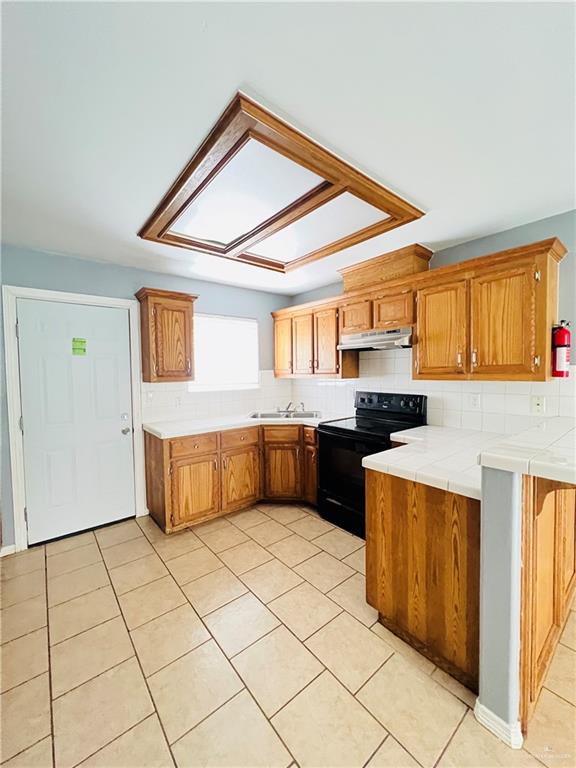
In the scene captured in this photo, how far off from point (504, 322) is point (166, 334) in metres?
2.77

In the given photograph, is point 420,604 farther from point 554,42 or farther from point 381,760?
point 554,42

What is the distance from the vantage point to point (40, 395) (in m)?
2.65

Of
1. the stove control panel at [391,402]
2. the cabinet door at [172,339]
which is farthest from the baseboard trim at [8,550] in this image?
the stove control panel at [391,402]

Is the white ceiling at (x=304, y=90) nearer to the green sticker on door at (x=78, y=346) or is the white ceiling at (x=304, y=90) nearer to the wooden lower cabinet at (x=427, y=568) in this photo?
the green sticker on door at (x=78, y=346)

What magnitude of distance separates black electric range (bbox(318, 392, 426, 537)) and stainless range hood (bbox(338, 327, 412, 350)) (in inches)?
20.8

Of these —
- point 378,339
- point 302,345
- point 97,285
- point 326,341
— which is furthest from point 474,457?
point 97,285

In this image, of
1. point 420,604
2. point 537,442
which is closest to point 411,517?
point 420,604

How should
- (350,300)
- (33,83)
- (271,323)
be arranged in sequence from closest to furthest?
(33,83)
(350,300)
(271,323)

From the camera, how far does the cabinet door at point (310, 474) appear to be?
3180 millimetres

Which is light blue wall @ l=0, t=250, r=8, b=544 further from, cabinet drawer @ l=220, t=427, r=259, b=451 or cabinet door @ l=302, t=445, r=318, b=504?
cabinet door @ l=302, t=445, r=318, b=504

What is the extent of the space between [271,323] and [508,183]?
9.14 ft

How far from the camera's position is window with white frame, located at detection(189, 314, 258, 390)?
357 cm

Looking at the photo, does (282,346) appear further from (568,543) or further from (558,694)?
(558,694)

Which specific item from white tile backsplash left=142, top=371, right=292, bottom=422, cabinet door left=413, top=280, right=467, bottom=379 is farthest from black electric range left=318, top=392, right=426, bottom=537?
white tile backsplash left=142, top=371, right=292, bottom=422
